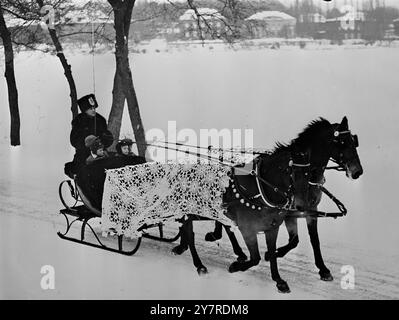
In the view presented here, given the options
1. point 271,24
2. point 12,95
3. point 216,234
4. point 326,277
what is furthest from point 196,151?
point 12,95

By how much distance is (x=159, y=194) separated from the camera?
14.1 feet

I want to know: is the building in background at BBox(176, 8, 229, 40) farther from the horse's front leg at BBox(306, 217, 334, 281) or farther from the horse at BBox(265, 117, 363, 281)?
the horse's front leg at BBox(306, 217, 334, 281)

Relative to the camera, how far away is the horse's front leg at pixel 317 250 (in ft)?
13.9

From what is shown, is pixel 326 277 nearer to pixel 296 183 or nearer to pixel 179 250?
pixel 296 183

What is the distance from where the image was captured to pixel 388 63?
4.61 meters

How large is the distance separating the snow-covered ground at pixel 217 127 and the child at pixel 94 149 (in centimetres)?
26

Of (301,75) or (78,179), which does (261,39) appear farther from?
(78,179)

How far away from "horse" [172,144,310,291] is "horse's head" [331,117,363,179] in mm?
194

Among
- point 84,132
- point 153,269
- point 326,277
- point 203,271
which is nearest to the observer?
point 326,277

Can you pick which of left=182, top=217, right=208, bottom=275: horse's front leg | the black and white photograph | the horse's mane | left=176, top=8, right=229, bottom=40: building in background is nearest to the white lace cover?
the black and white photograph

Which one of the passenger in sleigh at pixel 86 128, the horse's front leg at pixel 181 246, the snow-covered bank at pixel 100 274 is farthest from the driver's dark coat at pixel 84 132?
the horse's front leg at pixel 181 246

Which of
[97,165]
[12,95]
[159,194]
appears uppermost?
[12,95]

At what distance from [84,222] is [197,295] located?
3.15 feet

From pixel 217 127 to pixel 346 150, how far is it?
3.39ft
